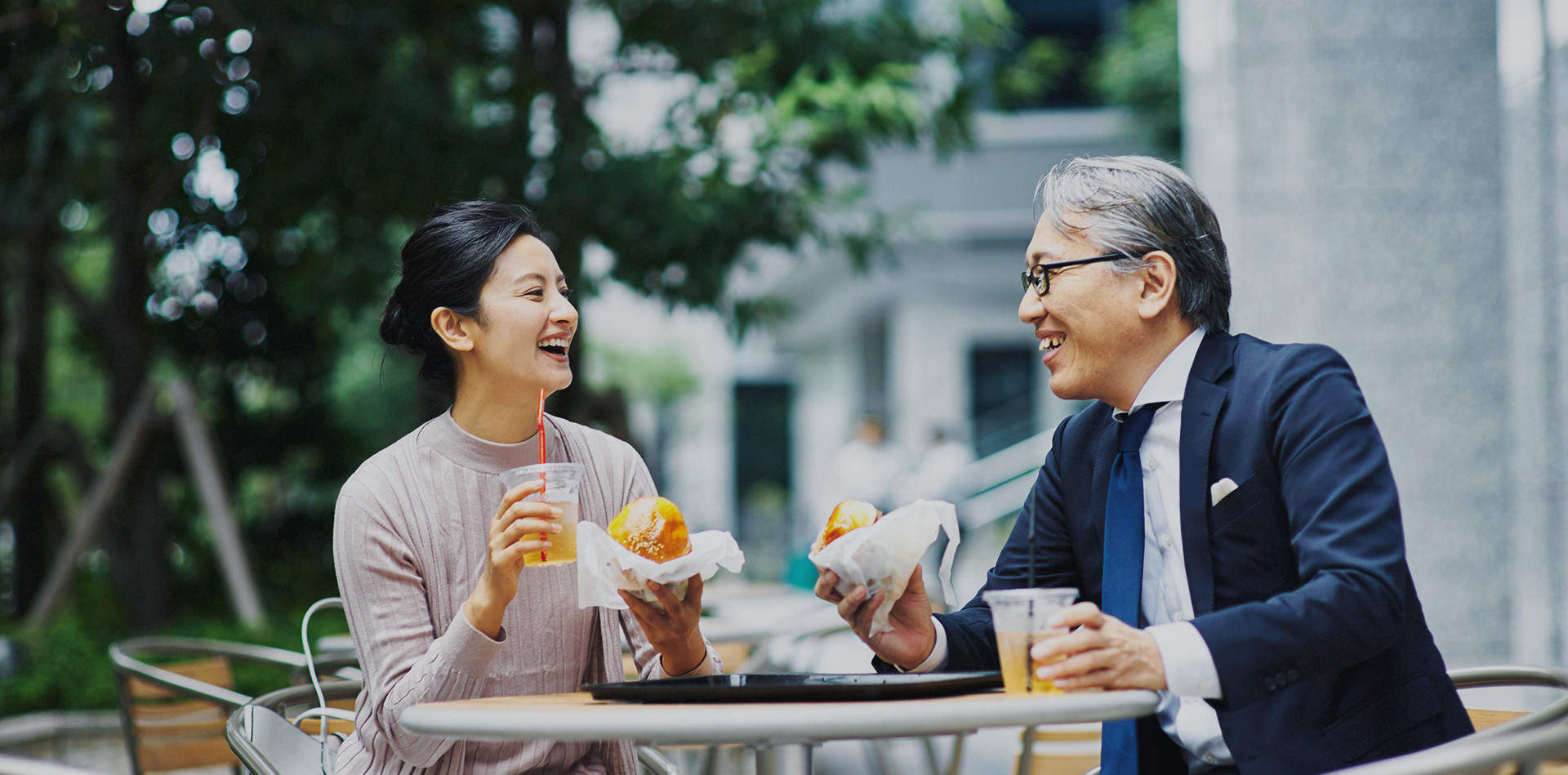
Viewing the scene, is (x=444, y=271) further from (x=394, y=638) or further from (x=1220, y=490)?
(x=1220, y=490)

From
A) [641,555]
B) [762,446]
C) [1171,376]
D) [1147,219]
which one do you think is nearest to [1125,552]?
[1171,376]

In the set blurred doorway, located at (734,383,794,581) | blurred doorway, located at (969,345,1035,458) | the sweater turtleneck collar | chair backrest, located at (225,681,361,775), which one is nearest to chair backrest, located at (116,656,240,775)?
chair backrest, located at (225,681,361,775)

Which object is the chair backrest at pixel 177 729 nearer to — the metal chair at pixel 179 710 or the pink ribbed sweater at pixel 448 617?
the metal chair at pixel 179 710

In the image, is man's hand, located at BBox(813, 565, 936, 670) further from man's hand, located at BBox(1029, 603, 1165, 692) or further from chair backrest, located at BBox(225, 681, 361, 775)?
chair backrest, located at BBox(225, 681, 361, 775)

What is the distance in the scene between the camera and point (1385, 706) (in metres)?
2.00

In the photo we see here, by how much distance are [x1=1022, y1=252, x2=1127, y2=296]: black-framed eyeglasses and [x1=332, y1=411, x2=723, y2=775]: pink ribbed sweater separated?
33.2 inches

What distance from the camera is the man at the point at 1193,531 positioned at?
1815 mm

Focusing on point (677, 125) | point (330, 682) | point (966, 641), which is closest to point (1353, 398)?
point (966, 641)

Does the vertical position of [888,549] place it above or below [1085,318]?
below

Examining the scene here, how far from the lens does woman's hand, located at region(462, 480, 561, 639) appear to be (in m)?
1.91

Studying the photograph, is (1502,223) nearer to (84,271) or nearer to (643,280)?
(643,280)

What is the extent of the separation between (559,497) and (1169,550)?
0.99 meters

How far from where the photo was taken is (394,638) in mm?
2117

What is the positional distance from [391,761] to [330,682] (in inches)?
26.6
